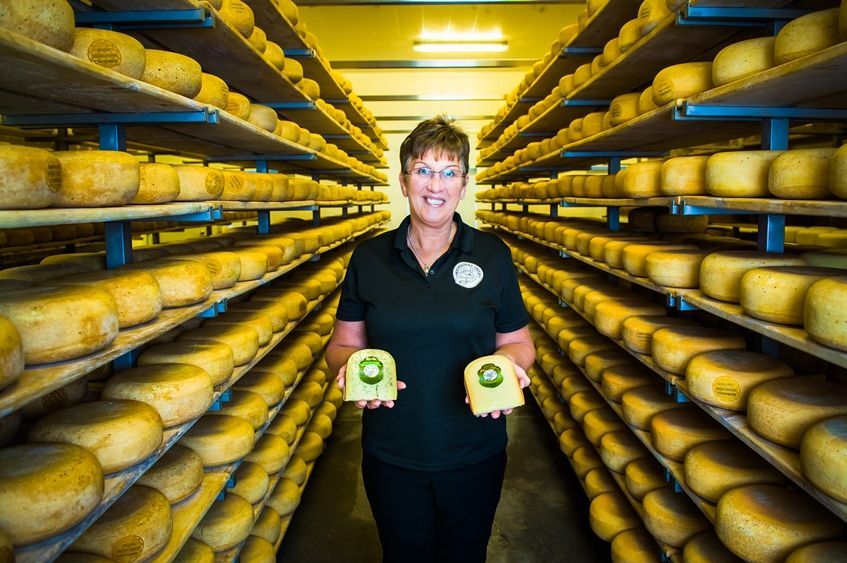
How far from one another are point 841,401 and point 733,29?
5.07 feet

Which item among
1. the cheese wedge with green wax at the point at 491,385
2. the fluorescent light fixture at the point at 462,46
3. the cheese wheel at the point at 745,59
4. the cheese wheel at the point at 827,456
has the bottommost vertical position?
the cheese wheel at the point at 827,456

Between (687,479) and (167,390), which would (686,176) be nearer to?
(687,479)

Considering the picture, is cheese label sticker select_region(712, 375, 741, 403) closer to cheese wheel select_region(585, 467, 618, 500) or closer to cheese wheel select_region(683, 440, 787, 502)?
cheese wheel select_region(683, 440, 787, 502)

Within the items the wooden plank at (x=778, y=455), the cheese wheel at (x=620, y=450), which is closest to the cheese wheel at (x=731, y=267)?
the wooden plank at (x=778, y=455)

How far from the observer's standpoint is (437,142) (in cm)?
183

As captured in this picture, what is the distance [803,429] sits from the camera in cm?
163

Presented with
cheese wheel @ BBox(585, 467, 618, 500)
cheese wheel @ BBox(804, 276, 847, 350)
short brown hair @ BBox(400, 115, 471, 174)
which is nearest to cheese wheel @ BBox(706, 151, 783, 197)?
cheese wheel @ BBox(804, 276, 847, 350)

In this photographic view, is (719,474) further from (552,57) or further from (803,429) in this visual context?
(552,57)

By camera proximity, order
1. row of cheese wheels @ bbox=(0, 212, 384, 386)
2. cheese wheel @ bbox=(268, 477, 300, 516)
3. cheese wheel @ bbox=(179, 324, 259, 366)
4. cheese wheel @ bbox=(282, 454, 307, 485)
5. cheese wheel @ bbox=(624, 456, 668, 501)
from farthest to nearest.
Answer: cheese wheel @ bbox=(282, 454, 307, 485) → cheese wheel @ bbox=(268, 477, 300, 516) → cheese wheel @ bbox=(624, 456, 668, 501) → cheese wheel @ bbox=(179, 324, 259, 366) → row of cheese wheels @ bbox=(0, 212, 384, 386)

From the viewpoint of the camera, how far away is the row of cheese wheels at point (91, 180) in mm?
1308

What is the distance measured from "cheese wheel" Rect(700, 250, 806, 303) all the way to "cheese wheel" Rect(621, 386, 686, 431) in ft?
2.30

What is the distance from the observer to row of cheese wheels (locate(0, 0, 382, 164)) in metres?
1.39

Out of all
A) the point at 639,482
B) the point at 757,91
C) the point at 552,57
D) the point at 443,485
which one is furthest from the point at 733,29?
the point at 552,57

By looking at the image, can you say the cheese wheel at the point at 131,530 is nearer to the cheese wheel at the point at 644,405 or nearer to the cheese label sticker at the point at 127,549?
the cheese label sticker at the point at 127,549
